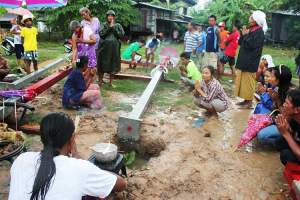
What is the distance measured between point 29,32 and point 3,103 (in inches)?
171

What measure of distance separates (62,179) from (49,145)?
0.82 ft

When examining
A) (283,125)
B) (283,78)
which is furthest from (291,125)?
(283,78)

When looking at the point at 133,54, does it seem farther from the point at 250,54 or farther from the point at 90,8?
the point at 90,8

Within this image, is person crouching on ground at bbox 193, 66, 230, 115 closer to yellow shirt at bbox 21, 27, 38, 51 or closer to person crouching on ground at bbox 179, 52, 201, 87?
person crouching on ground at bbox 179, 52, 201, 87

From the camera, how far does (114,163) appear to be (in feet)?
11.2

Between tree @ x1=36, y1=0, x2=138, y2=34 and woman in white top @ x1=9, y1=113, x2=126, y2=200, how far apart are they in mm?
17793

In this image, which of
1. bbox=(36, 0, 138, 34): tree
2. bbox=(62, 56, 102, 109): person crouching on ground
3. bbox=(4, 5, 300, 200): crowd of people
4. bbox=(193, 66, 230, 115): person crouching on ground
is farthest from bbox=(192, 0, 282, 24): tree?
bbox=(62, 56, 102, 109): person crouching on ground

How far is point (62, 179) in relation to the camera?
205cm

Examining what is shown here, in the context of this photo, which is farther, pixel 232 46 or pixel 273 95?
pixel 232 46

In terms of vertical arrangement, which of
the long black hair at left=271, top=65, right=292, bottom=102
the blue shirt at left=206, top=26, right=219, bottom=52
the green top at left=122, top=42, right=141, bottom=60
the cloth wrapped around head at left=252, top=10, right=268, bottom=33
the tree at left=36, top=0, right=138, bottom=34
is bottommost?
the long black hair at left=271, top=65, right=292, bottom=102

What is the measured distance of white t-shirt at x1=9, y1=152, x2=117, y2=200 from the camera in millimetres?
2043

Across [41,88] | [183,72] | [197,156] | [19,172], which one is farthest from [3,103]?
[183,72]

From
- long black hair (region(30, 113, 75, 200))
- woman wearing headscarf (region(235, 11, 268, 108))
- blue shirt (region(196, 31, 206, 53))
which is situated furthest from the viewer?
blue shirt (region(196, 31, 206, 53))

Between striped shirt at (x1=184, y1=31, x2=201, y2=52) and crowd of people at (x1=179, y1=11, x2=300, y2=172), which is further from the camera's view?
striped shirt at (x1=184, y1=31, x2=201, y2=52)
